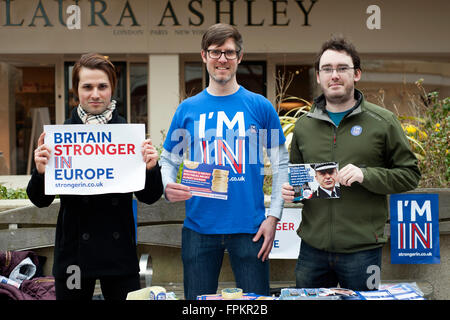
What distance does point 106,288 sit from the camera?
99.6 inches

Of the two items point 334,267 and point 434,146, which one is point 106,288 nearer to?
point 334,267

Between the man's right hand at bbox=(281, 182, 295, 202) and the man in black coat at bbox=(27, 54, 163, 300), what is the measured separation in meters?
0.63

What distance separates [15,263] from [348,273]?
2.34 metres

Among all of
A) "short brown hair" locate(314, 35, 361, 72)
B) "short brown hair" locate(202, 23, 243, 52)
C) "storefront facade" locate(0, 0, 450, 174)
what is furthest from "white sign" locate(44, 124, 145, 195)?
"storefront facade" locate(0, 0, 450, 174)

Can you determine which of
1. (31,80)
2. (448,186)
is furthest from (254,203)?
(31,80)

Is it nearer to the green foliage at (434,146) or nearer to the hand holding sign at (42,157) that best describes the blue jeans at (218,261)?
the hand holding sign at (42,157)

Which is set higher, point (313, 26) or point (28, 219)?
point (313, 26)

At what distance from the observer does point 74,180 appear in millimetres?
2551

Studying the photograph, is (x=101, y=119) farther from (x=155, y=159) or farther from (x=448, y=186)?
(x=448, y=186)

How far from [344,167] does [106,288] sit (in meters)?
1.31

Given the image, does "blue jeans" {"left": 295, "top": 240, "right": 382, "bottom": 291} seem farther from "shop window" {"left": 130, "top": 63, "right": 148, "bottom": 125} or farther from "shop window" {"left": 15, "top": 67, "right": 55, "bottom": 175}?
"shop window" {"left": 15, "top": 67, "right": 55, "bottom": 175}

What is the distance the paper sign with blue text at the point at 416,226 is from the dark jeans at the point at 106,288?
1.98 metres

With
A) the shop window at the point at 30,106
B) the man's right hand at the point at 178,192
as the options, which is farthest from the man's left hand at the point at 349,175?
the shop window at the point at 30,106

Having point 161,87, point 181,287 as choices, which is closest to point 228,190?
point 181,287
